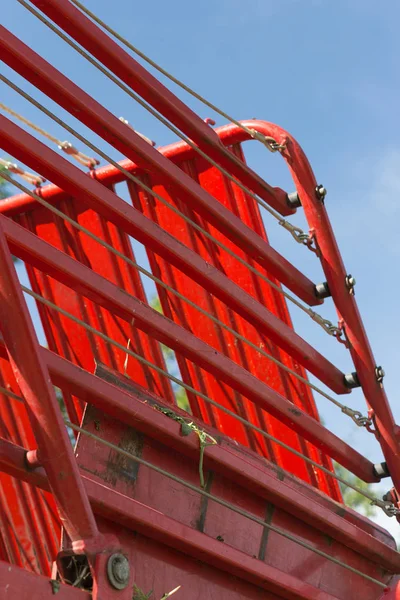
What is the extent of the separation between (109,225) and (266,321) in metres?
1.35

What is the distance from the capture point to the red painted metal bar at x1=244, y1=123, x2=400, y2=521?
505 centimetres

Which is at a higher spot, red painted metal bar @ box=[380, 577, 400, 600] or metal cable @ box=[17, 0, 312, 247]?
metal cable @ box=[17, 0, 312, 247]

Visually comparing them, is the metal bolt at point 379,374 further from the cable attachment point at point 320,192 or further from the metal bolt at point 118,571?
the metal bolt at point 118,571

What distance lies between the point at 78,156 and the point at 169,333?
1.90 m

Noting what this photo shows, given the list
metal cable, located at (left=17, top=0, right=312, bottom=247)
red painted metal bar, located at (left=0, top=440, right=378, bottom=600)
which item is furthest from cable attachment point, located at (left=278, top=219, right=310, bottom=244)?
red painted metal bar, located at (left=0, top=440, right=378, bottom=600)

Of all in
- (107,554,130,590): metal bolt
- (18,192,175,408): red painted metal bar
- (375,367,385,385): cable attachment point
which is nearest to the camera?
(107,554,130,590): metal bolt

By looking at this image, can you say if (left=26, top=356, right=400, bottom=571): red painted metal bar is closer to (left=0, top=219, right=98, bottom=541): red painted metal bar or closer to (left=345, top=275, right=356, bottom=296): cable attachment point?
(left=0, top=219, right=98, bottom=541): red painted metal bar

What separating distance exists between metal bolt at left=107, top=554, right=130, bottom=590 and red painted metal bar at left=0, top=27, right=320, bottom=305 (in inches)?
73.1

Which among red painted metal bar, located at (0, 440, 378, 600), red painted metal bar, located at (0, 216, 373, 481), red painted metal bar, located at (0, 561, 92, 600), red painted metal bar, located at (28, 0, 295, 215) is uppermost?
red painted metal bar, located at (28, 0, 295, 215)

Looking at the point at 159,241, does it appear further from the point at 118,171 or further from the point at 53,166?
the point at 118,171

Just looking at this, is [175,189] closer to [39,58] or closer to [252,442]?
[39,58]

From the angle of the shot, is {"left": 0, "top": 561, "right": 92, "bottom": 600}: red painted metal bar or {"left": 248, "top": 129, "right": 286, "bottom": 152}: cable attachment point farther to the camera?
{"left": 248, "top": 129, "right": 286, "bottom": 152}: cable attachment point

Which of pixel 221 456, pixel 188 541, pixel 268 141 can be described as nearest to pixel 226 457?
pixel 221 456

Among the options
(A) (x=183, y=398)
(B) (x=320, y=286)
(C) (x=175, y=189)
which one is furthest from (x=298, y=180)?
(A) (x=183, y=398)
